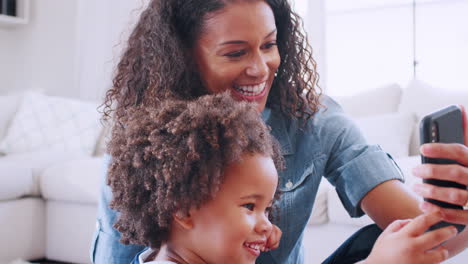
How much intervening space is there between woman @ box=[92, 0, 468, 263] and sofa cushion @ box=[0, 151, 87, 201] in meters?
1.51

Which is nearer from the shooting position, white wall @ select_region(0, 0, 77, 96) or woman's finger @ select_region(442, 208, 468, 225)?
woman's finger @ select_region(442, 208, 468, 225)

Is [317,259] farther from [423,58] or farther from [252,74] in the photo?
[423,58]

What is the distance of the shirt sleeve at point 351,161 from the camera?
3.92 feet

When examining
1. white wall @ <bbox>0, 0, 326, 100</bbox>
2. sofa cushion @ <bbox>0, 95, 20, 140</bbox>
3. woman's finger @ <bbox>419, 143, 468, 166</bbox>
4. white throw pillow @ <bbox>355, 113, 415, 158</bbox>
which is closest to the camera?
woman's finger @ <bbox>419, 143, 468, 166</bbox>

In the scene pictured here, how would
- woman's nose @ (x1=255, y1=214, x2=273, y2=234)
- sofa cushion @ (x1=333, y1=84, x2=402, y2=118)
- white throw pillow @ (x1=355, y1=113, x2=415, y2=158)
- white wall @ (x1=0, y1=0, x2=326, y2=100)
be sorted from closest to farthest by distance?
woman's nose @ (x1=255, y1=214, x2=273, y2=234), white throw pillow @ (x1=355, y1=113, x2=415, y2=158), sofa cushion @ (x1=333, y1=84, x2=402, y2=118), white wall @ (x1=0, y1=0, x2=326, y2=100)

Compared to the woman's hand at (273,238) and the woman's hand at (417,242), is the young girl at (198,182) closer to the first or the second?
the woman's hand at (273,238)

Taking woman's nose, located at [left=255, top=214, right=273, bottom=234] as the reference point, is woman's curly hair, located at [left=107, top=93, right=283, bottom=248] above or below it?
above

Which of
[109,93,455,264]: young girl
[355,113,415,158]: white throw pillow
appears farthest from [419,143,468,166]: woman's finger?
[355,113,415,158]: white throw pillow

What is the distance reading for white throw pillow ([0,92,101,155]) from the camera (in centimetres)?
332

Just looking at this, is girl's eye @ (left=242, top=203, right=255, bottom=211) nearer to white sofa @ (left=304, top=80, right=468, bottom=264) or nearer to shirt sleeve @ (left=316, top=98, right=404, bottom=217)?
shirt sleeve @ (left=316, top=98, right=404, bottom=217)

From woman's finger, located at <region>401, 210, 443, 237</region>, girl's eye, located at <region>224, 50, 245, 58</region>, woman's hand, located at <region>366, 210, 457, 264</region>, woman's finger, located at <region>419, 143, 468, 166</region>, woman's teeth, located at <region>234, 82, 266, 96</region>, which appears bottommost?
woman's hand, located at <region>366, 210, 457, 264</region>

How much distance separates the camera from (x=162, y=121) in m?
0.97

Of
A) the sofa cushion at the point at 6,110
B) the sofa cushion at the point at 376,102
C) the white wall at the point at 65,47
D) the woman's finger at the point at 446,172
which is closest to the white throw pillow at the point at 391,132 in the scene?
the sofa cushion at the point at 376,102

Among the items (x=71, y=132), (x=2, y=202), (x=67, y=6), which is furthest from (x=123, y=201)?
(x=67, y=6)
